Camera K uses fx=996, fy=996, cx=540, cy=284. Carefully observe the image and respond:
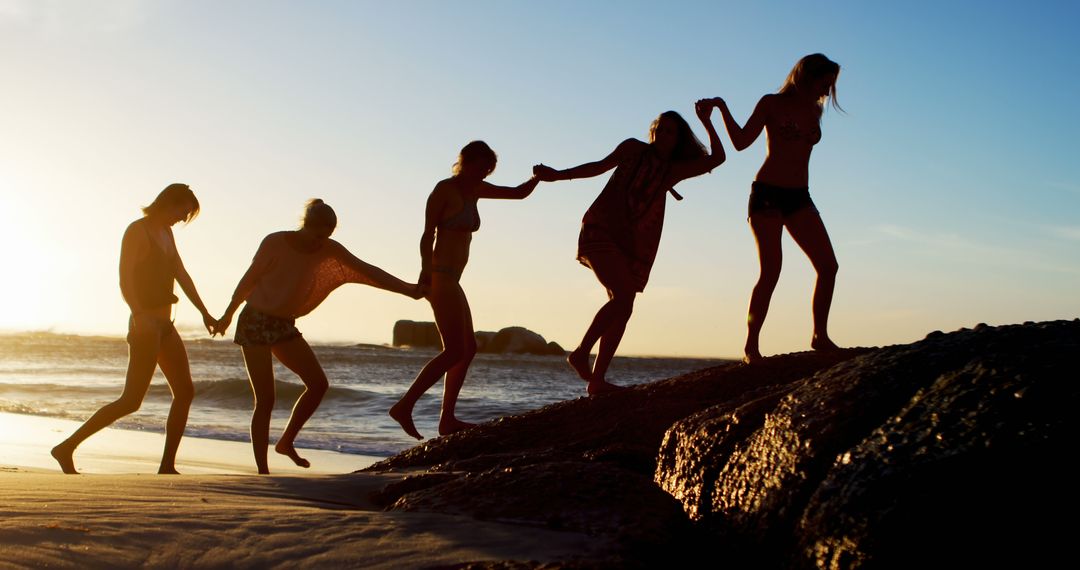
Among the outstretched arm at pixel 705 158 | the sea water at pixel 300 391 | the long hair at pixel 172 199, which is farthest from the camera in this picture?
the sea water at pixel 300 391

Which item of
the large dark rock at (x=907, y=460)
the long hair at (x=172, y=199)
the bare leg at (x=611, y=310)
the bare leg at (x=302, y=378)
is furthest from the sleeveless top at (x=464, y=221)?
the large dark rock at (x=907, y=460)

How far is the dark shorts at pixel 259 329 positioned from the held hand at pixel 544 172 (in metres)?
2.08

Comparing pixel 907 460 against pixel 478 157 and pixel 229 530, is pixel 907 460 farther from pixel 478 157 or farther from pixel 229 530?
pixel 478 157

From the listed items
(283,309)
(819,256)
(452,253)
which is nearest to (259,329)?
(283,309)

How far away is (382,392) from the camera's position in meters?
19.4

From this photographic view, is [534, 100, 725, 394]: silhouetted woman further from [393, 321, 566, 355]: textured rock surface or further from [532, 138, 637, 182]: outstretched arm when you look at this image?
[393, 321, 566, 355]: textured rock surface

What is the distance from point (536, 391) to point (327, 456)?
10836mm

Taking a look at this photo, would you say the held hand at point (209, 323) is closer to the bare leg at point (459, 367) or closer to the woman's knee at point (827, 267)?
the bare leg at point (459, 367)

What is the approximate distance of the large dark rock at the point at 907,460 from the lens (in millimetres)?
2709

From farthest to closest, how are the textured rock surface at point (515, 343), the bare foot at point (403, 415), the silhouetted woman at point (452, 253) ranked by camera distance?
the textured rock surface at point (515, 343) < the bare foot at point (403, 415) < the silhouetted woman at point (452, 253)

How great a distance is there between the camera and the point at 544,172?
23.8ft

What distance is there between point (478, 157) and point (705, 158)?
1.62 meters

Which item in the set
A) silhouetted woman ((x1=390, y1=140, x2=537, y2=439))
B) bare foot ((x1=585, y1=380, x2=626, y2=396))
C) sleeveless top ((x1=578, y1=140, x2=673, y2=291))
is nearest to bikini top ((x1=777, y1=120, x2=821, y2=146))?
sleeveless top ((x1=578, y1=140, x2=673, y2=291))

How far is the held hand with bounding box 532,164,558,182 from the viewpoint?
7.22 m
